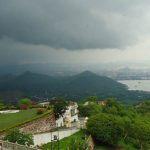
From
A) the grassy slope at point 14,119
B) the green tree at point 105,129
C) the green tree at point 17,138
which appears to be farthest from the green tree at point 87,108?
the green tree at point 17,138

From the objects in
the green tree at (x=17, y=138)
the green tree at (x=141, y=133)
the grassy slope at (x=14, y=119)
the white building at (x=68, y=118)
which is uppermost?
the grassy slope at (x=14, y=119)

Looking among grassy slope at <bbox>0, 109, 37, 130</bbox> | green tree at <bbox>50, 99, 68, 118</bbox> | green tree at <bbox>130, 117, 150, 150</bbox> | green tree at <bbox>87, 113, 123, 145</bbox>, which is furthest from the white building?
green tree at <bbox>130, 117, 150, 150</bbox>

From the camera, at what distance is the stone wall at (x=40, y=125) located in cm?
4474

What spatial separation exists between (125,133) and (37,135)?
1896 cm

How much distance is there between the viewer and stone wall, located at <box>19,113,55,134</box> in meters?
44.7

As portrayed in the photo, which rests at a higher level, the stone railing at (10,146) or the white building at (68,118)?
the stone railing at (10,146)

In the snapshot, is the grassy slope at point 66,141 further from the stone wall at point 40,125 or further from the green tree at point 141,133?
the green tree at point 141,133

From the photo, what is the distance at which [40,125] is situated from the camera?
48094mm

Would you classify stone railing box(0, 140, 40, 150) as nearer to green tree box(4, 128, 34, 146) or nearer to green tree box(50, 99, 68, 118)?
green tree box(4, 128, 34, 146)

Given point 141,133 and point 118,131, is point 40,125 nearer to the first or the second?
point 118,131

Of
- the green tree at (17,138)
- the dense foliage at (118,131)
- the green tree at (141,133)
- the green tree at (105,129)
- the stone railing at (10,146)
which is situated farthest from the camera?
the green tree at (141,133)

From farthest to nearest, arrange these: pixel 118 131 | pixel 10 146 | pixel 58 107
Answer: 1. pixel 58 107
2. pixel 118 131
3. pixel 10 146

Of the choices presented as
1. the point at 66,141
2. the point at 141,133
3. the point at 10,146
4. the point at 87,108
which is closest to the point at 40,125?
the point at 66,141

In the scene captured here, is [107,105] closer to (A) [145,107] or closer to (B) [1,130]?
(A) [145,107]
